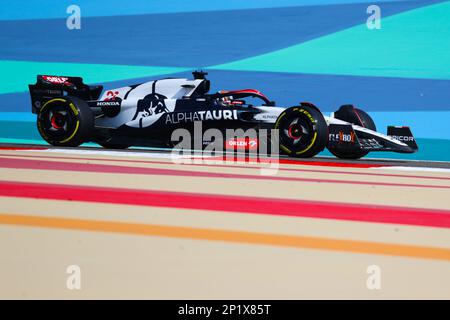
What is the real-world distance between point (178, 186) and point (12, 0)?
7.88m

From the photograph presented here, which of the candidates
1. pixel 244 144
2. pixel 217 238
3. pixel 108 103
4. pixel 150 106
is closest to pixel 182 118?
pixel 150 106

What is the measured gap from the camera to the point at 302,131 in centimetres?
726

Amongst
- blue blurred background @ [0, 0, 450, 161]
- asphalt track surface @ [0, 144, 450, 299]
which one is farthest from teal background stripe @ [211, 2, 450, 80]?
asphalt track surface @ [0, 144, 450, 299]

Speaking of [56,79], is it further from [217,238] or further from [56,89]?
[217,238]

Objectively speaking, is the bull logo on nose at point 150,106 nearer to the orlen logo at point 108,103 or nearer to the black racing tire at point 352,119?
the orlen logo at point 108,103

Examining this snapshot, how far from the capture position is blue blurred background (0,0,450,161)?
895cm

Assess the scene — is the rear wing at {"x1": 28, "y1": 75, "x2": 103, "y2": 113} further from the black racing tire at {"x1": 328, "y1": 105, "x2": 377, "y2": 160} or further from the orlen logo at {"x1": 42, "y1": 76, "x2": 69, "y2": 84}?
the black racing tire at {"x1": 328, "y1": 105, "x2": 377, "y2": 160}

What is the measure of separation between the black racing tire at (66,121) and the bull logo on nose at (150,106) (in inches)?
23.5

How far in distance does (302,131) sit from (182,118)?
1410mm

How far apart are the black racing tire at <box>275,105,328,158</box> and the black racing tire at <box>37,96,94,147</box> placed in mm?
2392

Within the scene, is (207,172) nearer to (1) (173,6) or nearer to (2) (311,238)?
(2) (311,238)

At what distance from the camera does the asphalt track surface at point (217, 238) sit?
187cm

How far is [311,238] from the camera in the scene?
98.7 inches
